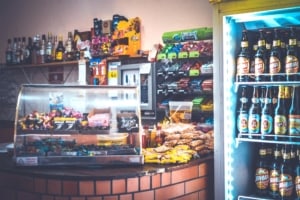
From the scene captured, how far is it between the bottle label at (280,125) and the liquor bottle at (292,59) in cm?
26

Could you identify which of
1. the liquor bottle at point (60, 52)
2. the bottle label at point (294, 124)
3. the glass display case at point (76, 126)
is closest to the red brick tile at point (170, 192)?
the glass display case at point (76, 126)

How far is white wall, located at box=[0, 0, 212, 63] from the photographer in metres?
4.28

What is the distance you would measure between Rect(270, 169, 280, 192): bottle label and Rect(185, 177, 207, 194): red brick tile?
431mm

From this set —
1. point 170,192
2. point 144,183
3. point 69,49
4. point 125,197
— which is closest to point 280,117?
point 170,192

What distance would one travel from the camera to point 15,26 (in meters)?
6.42

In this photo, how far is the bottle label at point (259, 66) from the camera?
8.80 ft

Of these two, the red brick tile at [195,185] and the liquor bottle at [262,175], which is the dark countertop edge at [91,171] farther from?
the liquor bottle at [262,175]

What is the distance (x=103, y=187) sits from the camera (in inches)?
92.4

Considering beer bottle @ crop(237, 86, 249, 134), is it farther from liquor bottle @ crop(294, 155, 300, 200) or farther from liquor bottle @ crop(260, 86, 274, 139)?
liquor bottle @ crop(294, 155, 300, 200)

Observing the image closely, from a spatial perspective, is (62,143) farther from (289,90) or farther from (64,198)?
(289,90)

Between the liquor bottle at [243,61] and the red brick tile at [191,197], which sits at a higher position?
the liquor bottle at [243,61]

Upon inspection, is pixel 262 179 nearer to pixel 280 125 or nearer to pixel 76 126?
pixel 280 125

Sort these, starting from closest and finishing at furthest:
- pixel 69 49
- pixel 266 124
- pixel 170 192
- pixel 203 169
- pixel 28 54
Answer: pixel 170 192
pixel 266 124
pixel 203 169
pixel 69 49
pixel 28 54

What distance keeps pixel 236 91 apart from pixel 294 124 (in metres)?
0.42
